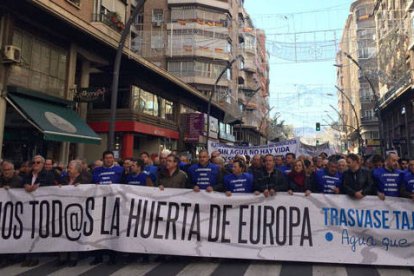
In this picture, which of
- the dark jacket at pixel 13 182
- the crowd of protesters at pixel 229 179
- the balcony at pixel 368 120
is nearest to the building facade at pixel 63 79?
the dark jacket at pixel 13 182

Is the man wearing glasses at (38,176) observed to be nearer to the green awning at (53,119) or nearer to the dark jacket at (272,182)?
the dark jacket at (272,182)

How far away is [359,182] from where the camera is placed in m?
7.05

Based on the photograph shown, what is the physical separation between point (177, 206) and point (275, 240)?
5.46 feet

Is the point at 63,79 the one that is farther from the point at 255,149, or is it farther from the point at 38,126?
the point at 255,149

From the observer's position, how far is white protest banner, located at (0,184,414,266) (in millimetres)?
6617

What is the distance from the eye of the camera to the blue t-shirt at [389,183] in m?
7.07

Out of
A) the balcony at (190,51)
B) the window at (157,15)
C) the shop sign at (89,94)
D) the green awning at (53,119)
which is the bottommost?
the green awning at (53,119)

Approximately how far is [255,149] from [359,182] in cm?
983

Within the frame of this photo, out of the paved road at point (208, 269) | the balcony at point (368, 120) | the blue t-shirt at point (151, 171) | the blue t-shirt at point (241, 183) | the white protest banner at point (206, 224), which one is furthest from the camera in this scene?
the balcony at point (368, 120)

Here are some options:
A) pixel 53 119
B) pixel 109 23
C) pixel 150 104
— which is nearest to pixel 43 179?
pixel 53 119

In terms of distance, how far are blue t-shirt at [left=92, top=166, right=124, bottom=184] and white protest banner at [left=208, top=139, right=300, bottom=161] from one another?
9.33m

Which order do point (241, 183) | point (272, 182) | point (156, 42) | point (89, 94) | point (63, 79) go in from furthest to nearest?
1. point (156, 42)
2. point (63, 79)
3. point (89, 94)
4. point (272, 182)
5. point (241, 183)

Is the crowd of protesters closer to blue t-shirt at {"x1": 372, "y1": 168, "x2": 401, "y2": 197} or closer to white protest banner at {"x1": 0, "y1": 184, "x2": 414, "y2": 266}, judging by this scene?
blue t-shirt at {"x1": 372, "y1": 168, "x2": 401, "y2": 197}

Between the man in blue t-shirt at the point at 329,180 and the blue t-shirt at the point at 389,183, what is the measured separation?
2.17 feet
